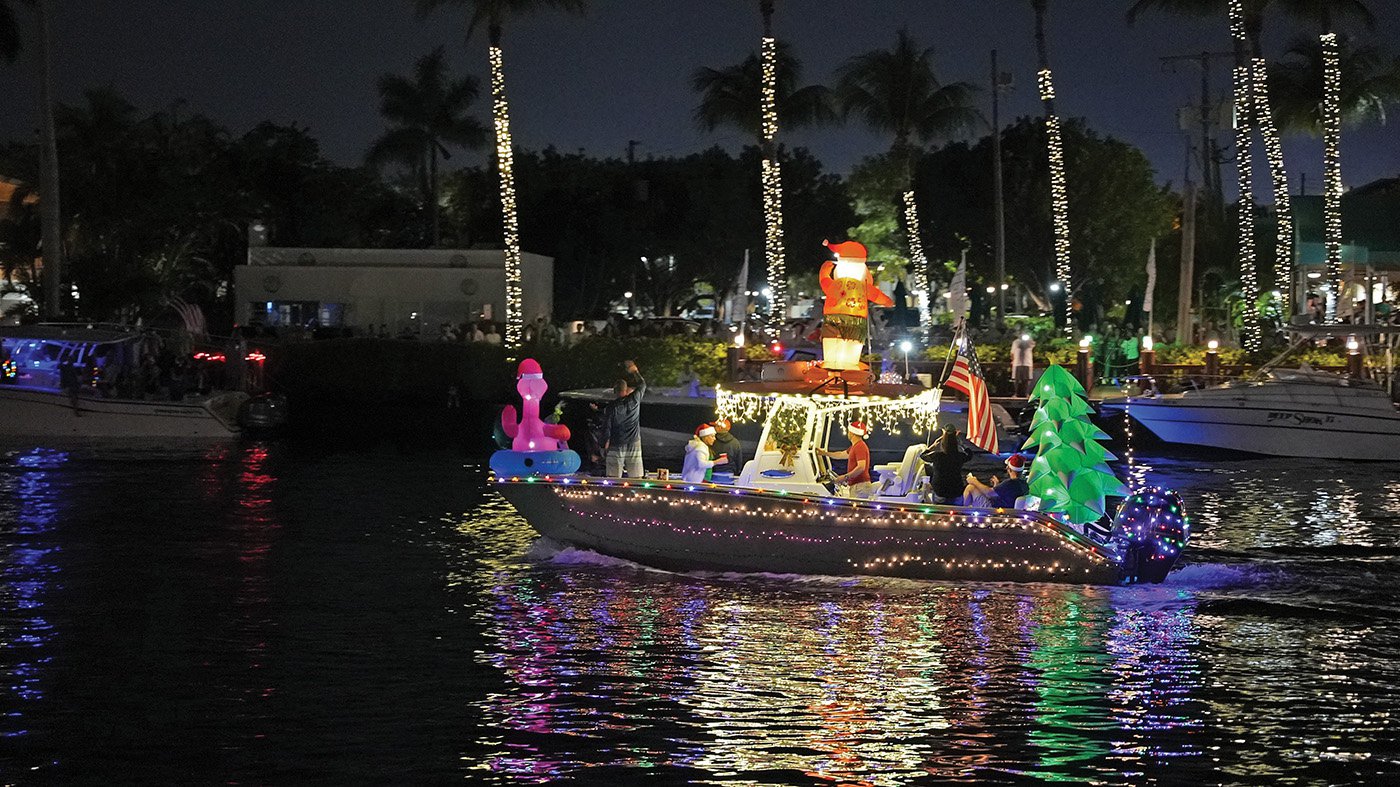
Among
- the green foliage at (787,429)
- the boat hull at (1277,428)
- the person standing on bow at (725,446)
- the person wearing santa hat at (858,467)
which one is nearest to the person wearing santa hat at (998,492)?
the person wearing santa hat at (858,467)

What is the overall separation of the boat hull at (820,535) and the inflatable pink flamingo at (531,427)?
1.70 feet

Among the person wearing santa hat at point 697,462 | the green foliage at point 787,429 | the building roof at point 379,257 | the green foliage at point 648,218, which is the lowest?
the person wearing santa hat at point 697,462

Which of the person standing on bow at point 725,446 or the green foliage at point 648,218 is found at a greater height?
the green foliage at point 648,218

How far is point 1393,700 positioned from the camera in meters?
14.3

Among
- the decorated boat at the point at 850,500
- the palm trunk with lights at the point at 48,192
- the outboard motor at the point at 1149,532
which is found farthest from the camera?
the palm trunk with lights at the point at 48,192

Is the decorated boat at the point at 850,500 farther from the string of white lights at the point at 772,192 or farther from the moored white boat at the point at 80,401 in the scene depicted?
the string of white lights at the point at 772,192

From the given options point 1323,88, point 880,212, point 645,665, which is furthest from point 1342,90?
point 645,665

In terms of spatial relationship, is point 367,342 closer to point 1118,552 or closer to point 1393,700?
point 1118,552

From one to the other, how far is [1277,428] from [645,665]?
82.2 ft

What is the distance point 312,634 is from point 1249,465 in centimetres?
2395

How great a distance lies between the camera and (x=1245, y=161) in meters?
53.4

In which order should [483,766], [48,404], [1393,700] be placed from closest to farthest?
[483,766]
[1393,700]
[48,404]

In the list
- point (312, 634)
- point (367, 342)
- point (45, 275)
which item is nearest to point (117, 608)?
point (312, 634)

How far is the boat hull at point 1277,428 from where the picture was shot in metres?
35.9
